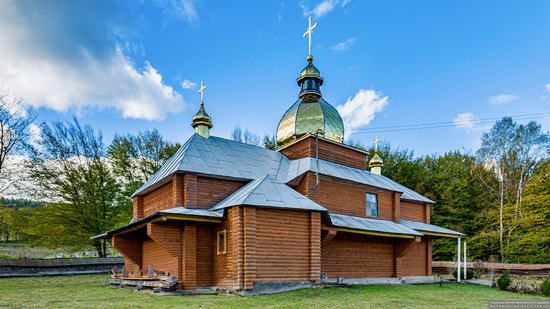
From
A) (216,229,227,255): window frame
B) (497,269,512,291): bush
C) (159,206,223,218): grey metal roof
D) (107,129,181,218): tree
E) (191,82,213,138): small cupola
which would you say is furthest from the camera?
(107,129,181,218): tree

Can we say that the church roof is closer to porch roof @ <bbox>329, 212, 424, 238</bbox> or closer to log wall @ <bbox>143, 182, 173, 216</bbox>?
log wall @ <bbox>143, 182, 173, 216</bbox>

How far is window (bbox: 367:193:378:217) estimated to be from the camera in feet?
62.0

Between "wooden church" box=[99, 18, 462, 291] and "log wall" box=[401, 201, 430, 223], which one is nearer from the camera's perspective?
"wooden church" box=[99, 18, 462, 291]

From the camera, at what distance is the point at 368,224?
55.7 feet

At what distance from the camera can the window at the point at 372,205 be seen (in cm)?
Result: 1891

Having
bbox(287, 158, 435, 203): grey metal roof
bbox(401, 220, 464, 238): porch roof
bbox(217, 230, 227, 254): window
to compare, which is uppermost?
bbox(287, 158, 435, 203): grey metal roof

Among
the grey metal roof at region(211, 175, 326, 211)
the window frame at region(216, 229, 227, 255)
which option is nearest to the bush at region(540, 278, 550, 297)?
the grey metal roof at region(211, 175, 326, 211)

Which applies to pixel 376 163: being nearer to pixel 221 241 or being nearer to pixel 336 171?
pixel 336 171

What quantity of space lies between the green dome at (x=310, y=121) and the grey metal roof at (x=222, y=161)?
5.86 ft

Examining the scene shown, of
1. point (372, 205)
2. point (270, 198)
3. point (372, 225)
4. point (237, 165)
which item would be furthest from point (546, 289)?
point (237, 165)

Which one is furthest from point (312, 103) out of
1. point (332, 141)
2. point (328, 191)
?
point (328, 191)

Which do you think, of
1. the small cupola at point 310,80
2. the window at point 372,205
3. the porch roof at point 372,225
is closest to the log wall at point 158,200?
the porch roof at point 372,225

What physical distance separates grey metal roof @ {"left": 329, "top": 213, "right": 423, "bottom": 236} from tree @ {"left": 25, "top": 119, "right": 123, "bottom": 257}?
55.3 ft

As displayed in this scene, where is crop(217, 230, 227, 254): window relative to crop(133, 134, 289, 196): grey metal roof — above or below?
below
